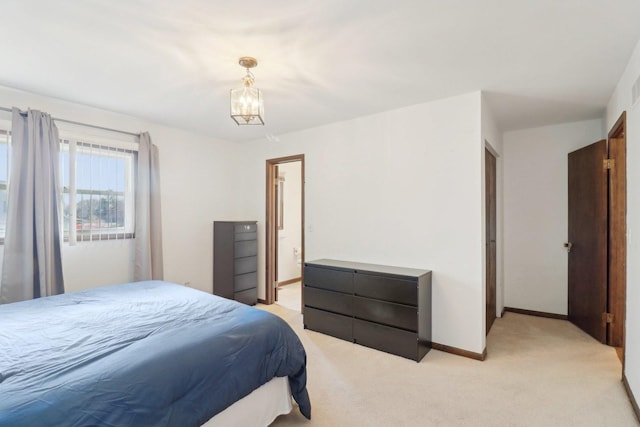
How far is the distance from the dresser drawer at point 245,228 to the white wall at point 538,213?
354cm

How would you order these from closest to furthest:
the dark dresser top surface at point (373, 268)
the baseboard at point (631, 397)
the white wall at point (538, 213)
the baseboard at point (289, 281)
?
the baseboard at point (631, 397), the dark dresser top surface at point (373, 268), the white wall at point (538, 213), the baseboard at point (289, 281)

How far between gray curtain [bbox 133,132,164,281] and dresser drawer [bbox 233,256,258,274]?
920 millimetres

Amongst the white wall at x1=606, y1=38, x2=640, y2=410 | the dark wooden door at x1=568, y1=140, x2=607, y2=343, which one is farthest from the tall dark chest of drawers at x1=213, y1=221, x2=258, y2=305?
the dark wooden door at x1=568, y1=140, x2=607, y2=343

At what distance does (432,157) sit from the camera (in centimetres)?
315

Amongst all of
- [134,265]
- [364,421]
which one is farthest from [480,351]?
[134,265]

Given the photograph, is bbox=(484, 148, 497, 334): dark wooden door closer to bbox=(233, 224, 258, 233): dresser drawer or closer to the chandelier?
the chandelier

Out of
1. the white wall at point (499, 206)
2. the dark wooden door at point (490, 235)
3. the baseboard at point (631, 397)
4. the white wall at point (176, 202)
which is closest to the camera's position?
the baseboard at point (631, 397)

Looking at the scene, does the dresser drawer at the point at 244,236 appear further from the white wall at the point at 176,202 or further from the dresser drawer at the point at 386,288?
the dresser drawer at the point at 386,288

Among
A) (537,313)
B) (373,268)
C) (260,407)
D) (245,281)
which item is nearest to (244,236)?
(245,281)

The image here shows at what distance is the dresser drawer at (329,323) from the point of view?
10.7 feet

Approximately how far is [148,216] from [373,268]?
265cm

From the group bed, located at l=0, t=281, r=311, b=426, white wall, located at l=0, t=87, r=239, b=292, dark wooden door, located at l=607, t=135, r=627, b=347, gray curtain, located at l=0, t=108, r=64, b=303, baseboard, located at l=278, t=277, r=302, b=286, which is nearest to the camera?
bed, located at l=0, t=281, r=311, b=426

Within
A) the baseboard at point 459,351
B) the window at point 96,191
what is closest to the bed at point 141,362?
the window at point 96,191

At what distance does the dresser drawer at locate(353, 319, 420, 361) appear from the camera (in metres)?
2.84
